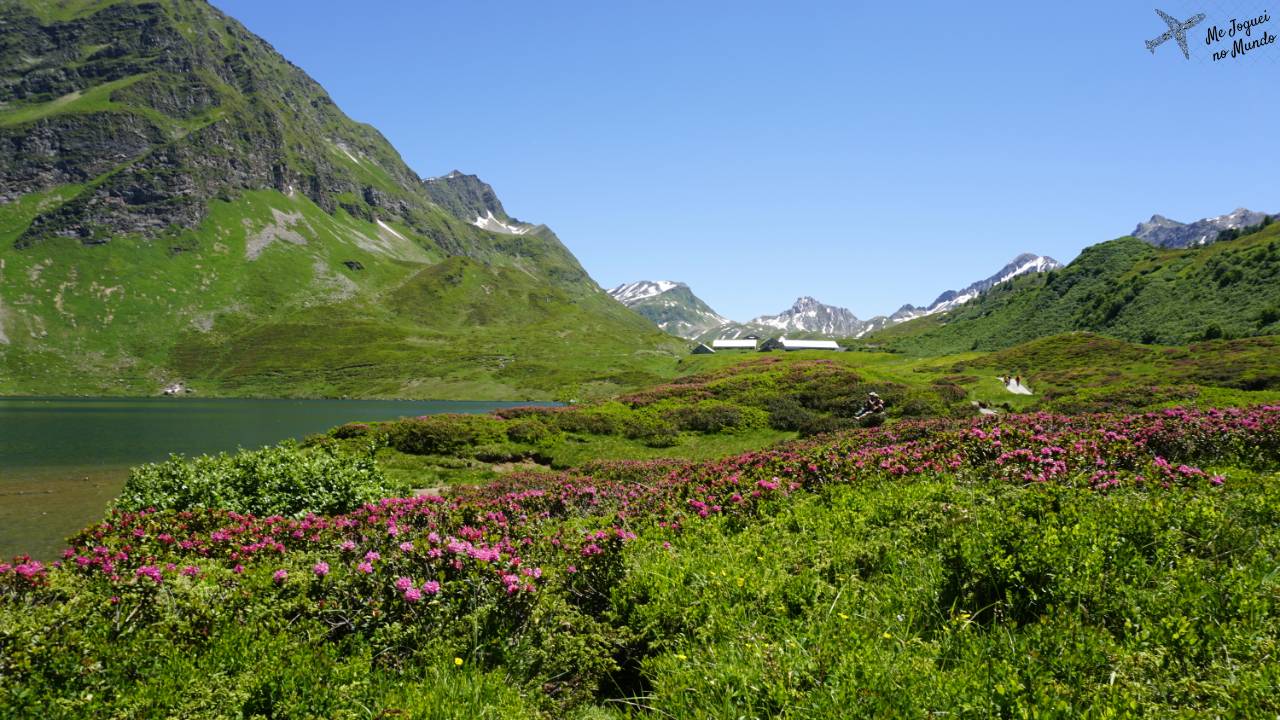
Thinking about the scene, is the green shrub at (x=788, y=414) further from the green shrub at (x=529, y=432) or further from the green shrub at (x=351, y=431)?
the green shrub at (x=351, y=431)

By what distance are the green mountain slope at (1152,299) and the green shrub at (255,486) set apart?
11634 cm

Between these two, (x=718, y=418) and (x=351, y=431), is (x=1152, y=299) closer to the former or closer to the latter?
(x=718, y=418)

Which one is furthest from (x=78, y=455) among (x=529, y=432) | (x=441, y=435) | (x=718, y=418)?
(x=718, y=418)

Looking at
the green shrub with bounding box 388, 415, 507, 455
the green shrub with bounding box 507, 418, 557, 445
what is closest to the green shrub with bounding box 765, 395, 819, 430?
the green shrub with bounding box 507, 418, 557, 445

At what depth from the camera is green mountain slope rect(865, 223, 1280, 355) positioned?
98812 millimetres

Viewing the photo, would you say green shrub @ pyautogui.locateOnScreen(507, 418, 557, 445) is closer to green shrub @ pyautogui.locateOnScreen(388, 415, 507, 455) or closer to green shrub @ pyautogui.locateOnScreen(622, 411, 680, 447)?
green shrub @ pyautogui.locateOnScreen(388, 415, 507, 455)

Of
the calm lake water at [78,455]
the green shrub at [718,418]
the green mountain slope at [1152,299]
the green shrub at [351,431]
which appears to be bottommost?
the calm lake water at [78,455]

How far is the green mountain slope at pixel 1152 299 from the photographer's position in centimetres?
9881

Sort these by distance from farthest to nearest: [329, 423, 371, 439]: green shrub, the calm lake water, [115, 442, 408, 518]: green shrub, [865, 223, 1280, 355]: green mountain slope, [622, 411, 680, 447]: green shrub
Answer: [865, 223, 1280, 355]: green mountain slope < [622, 411, 680, 447]: green shrub < [329, 423, 371, 439]: green shrub < the calm lake water < [115, 442, 408, 518]: green shrub

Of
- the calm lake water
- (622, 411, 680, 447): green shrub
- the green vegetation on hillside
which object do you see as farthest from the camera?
(622, 411, 680, 447): green shrub

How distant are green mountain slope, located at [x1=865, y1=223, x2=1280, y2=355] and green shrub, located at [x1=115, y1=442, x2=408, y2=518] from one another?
382ft

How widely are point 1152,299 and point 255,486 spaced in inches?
6823

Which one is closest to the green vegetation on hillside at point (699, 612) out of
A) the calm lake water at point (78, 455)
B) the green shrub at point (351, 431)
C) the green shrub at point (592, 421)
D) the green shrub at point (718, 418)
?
the calm lake water at point (78, 455)

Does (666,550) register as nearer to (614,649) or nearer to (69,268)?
(614,649)
